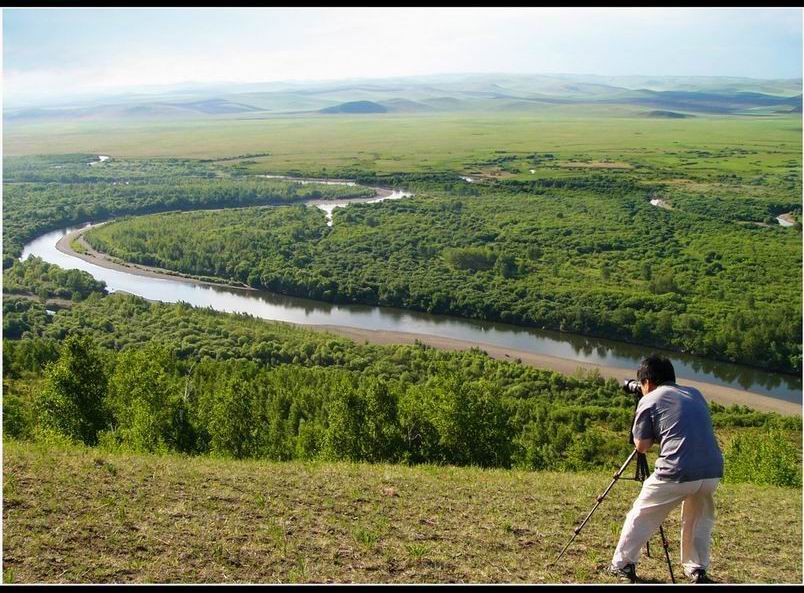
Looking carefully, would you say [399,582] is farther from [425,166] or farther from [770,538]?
[425,166]

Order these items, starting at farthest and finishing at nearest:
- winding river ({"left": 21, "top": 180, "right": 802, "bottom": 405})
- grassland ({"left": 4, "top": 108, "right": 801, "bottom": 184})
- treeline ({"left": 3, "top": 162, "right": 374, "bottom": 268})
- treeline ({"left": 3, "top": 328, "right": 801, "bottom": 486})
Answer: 1. grassland ({"left": 4, "top": 108, "right": 801, "bottom": 184})
2. treeline ({"left": 3, "top": 162, "right": 374, "bottom": 268})
3. winding river ({"left": 21, "top": 180, "right": 802, "bottom": 405})
4. treeline ({"left": 3, "top": 328, "right": 801, "bottom": 486})

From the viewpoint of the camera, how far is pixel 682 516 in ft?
14.9

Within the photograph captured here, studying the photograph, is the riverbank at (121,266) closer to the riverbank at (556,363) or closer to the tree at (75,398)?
the riverbank at (556,363)

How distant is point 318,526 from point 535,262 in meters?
44.7

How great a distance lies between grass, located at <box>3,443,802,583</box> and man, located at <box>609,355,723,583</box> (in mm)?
483

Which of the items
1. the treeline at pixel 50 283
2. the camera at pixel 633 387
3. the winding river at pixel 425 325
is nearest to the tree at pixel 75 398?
the camera at pixel 633 387

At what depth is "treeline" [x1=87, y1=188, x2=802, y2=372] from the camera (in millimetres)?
35656

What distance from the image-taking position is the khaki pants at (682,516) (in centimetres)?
435

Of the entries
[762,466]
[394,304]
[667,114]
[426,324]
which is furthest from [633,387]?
[667,114]

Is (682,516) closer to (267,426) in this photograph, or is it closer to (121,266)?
(267,426)

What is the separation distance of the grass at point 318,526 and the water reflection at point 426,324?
25.9 metres

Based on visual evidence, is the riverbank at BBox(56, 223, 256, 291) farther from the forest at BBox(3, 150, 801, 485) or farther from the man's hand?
the man's hand

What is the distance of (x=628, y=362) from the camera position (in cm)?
3312

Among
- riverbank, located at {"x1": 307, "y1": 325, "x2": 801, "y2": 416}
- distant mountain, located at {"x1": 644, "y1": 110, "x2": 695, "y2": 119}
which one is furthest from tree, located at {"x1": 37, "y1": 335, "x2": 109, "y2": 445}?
distant mountain, located at {"x1": 644, "y1": 110, "x2": 695, "y2": 119}
